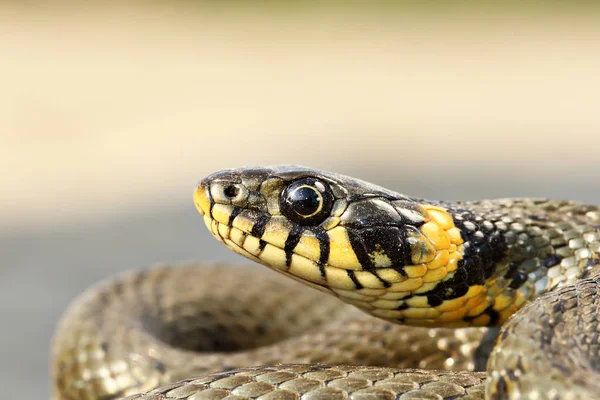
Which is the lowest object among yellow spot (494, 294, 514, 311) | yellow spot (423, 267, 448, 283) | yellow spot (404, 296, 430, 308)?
yellow spot (494, 294, 514, 311)

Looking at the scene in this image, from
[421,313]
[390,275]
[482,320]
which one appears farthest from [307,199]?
[482,320]

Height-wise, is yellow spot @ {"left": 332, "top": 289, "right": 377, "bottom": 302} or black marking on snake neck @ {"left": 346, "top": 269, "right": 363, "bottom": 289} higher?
black marking on snake neck @ {"left": 346, "top": 269, "right": 363, "bottom": 289}

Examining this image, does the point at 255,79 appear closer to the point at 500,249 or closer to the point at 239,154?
the point at 239,154

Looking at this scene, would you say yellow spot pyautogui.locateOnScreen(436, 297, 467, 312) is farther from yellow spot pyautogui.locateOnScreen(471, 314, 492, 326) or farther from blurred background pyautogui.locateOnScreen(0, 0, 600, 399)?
blurred background pyautogui.locateOnScreen(0, 0, 600, 399)

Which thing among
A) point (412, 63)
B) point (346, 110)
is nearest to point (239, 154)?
point (346, 110)

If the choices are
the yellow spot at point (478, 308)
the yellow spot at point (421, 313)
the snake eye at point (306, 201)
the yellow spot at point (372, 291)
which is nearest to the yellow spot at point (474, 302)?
the yellow spot at point (478, 308)

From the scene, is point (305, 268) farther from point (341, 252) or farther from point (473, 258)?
point (473, 258)

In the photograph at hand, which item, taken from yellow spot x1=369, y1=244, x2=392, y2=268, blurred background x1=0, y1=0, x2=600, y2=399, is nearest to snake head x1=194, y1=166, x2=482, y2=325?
yellow spot x1=369, y1=244, x2=392, y2=268

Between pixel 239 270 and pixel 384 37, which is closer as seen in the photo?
pixel 239 270
